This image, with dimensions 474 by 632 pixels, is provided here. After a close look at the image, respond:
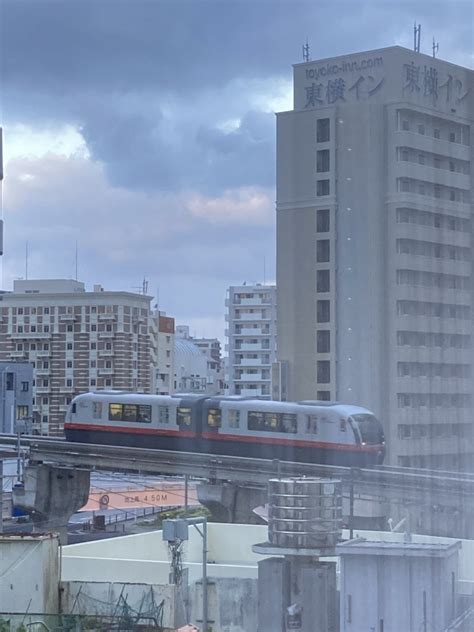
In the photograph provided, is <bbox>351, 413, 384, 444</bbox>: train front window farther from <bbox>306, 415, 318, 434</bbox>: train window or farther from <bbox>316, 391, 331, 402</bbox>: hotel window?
<bbox>306, 415, 318, 434</bbox>: train window

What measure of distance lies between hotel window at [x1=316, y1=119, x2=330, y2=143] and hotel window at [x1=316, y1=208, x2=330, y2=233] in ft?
1.03

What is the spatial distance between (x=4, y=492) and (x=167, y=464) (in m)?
0.98

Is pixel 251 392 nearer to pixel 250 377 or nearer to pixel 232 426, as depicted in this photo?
pixel 250 377

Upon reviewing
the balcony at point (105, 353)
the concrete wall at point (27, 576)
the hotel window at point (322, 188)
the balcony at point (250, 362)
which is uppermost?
the hotel window at point (322, 188)

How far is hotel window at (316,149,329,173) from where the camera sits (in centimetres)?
406

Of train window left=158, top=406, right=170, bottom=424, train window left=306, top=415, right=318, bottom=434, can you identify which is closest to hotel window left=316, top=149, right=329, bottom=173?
train window left=306, top=415, right=318, bottom=434

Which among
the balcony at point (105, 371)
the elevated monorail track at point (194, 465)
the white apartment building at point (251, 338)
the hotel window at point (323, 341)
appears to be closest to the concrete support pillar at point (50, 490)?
the elevated monorail track at point (194, 465)

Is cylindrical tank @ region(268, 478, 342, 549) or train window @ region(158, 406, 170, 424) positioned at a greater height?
train window @ region(158, 406, 170, 424)

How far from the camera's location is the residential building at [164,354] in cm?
745

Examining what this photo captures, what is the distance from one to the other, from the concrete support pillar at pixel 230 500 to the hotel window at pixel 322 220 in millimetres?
1388

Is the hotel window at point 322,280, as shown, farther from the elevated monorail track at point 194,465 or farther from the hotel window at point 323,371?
the elevated monorail track at point 194,465

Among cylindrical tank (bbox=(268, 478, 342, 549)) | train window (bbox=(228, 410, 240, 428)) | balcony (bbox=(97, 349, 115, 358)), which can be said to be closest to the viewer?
cylindrical tank (bbox=(268, 478, 342, 549))

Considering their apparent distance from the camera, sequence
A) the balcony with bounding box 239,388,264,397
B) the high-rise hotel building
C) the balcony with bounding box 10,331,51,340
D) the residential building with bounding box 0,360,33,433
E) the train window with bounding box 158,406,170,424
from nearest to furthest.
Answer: the high-rise hotel building → the balcony with bounding box 239,388,264,397 → the train window with bounding box 158,406,170,424 → the residential building with bounding box 0,360,33,433 → the balcony with bounding box 10,331,51,340

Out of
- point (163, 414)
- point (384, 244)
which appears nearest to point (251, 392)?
point (163, 414)
